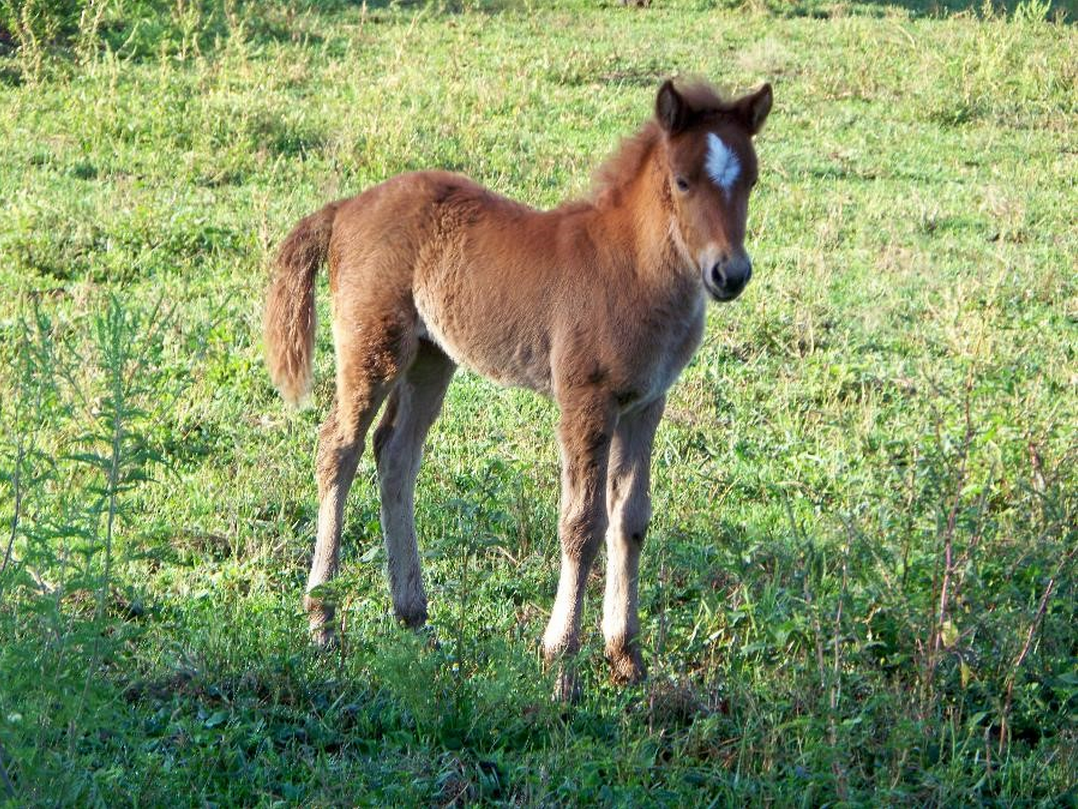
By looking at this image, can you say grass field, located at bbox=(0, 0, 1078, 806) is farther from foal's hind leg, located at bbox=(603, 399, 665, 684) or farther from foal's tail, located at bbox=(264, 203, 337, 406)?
foal's tail, located at bbox=(264, 203, 337, 406)

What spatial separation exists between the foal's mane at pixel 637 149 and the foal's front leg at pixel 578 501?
0.80 meters

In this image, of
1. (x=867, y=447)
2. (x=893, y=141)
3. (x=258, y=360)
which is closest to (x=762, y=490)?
(x=867, y=447)

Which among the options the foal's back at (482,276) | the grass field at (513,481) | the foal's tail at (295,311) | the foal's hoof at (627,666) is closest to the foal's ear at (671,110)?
the foal's back at (482,276)

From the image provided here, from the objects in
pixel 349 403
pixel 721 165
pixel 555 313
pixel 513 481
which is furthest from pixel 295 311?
pixel 721 165

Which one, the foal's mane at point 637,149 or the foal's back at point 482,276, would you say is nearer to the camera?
the foal's mane at point 637,149

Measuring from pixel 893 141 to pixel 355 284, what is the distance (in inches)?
289

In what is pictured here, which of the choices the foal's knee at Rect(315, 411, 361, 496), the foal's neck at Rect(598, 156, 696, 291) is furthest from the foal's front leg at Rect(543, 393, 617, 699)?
the foal's knee at Rect(315, 411, 361, 496)

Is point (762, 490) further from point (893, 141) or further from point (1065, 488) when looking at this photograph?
point (893, 141)

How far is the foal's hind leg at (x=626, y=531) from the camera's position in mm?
4484

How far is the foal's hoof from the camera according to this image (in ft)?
14.5

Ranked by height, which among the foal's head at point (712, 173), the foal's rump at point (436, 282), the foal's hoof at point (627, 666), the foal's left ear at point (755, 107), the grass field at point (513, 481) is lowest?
the foal's hoof at point (627, 666)

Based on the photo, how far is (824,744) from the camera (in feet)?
12.0

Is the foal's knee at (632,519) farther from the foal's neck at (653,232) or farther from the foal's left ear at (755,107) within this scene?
the foal's left ear at (755,107)

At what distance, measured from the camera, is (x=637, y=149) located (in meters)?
4.70
